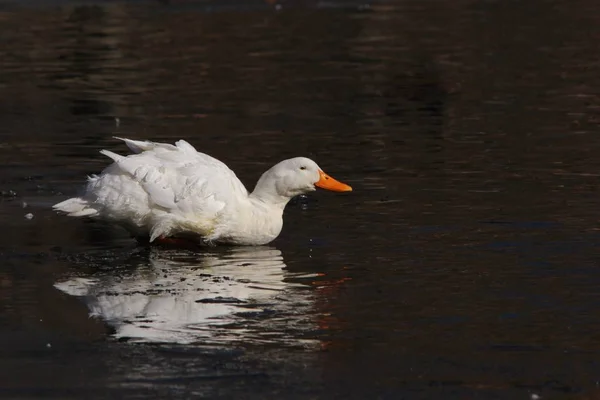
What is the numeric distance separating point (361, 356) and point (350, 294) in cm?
135

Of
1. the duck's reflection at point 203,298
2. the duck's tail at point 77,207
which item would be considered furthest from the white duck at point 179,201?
the duck's reflection at point 203,298

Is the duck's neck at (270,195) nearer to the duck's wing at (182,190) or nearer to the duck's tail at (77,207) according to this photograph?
the duck's wing at (182,190)

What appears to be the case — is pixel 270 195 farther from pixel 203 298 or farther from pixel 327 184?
pixel 203 298

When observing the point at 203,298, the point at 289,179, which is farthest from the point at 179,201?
the point at 203,298

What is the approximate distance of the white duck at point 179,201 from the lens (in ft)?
32.7

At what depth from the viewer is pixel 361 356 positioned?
728cm

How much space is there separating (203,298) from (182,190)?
60.8 inches

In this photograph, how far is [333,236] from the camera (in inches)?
404

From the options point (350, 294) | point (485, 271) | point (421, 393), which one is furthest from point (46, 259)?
point (421, 393)

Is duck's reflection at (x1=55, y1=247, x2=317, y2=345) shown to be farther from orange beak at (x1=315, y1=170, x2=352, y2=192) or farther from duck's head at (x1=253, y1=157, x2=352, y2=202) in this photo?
orange beak at (x1=315, y1=170, x2=352, y2=192)

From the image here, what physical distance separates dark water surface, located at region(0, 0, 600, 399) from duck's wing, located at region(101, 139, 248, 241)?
298 mm

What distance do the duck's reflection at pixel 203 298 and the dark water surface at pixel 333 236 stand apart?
1.1 inches

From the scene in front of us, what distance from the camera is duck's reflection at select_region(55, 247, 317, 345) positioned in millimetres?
7793

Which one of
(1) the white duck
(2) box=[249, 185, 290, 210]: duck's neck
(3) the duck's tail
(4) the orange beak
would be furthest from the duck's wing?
(4) the orange beak
